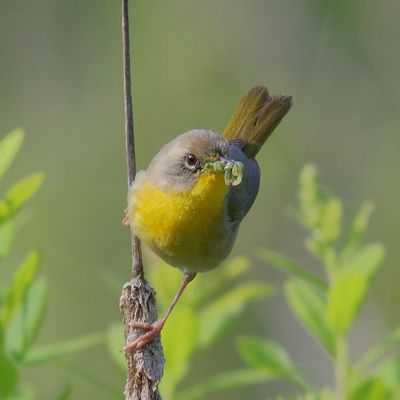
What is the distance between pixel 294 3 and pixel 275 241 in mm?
1456

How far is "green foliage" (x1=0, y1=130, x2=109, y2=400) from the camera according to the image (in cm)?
246

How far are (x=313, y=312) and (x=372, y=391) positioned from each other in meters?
0.28

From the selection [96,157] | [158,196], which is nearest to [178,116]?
[96,157]

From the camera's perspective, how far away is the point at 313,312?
2709 mm

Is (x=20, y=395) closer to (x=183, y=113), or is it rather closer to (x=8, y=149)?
(x=8, y=149)

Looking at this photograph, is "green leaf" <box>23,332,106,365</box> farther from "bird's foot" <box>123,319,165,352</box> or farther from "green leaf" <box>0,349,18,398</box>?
"bird's foot" <box>123,319,165,352</box>

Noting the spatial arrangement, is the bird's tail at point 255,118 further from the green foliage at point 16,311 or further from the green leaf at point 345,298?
the green foliage at point 16,311

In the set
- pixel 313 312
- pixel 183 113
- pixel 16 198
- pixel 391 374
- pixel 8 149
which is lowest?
pixel 391 374

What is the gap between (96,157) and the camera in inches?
300

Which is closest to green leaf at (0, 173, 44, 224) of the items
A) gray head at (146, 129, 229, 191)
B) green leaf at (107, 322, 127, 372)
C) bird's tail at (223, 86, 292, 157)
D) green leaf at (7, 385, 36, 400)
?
green leaf at (7, 385, 36, 400)

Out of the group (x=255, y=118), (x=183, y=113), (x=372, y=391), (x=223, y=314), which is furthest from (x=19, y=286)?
(x=183, y=113)

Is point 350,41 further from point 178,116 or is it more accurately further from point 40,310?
point 40,310

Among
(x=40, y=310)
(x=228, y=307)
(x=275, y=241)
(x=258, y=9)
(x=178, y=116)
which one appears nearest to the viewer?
(x=40, y=310)

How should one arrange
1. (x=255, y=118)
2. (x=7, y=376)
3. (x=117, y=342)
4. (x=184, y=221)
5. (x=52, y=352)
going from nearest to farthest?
(x=7, y=376) → (x=52, y=352) → (x=117, y=342) → (x=184, y=221) → (x=255, y=118)
